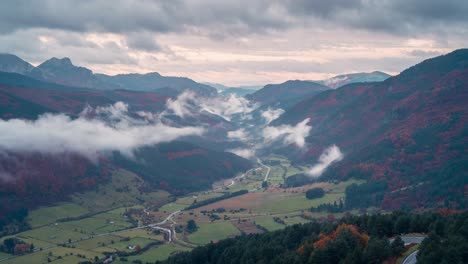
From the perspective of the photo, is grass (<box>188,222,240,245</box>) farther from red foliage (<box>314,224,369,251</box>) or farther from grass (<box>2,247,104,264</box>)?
red foliage (<box>314,224,369,251</box>)

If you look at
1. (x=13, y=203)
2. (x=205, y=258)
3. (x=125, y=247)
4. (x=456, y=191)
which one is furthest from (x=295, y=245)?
(x=13, y=203)

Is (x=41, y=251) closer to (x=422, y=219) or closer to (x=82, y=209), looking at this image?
(x=82, y=209)

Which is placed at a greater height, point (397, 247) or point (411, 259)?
point (397, 247)

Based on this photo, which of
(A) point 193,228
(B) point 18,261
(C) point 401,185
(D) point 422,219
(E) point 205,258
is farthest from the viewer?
(C) point 401,185

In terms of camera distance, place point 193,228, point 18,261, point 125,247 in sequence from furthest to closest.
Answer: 1. point 193,228
2. point 125,247
3. point 18,261

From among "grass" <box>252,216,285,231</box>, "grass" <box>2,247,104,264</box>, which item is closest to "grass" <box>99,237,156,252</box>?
"grass" <box>2,247,104,264</box>

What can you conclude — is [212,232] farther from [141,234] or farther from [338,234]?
[338,234]

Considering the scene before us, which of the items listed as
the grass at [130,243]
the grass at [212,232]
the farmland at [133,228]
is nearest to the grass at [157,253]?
the farmland at [133,228]

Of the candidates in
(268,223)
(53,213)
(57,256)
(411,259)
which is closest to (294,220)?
(268,223)

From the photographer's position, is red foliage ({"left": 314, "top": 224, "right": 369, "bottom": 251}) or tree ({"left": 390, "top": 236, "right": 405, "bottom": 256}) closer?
tree ({"left": 390, "top": 236, "right": 405, "bottom": 256})
